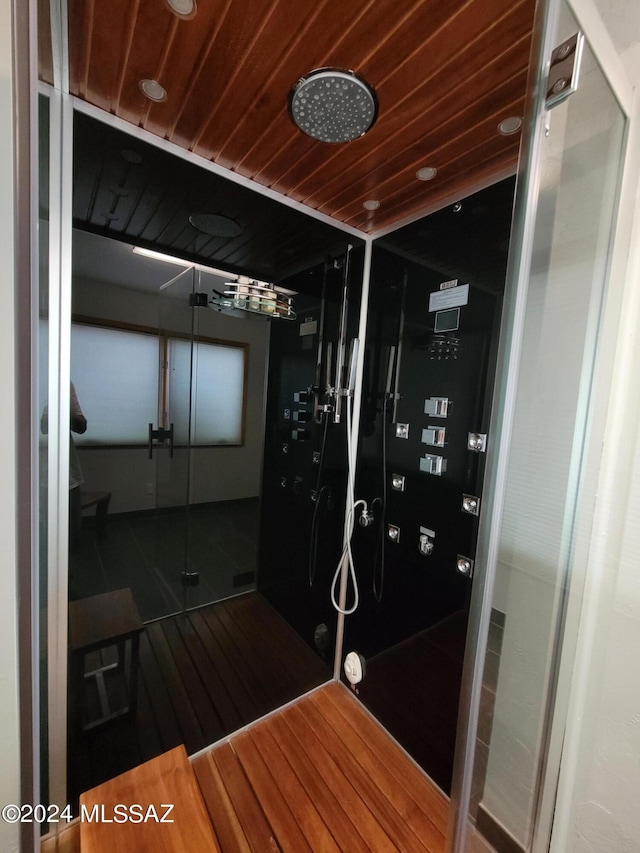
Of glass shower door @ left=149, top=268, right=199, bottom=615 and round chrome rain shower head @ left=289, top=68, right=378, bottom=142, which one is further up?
round chrome rain shower head @ left=289, top=68, right=378, bottom=142

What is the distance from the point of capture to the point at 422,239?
58.1 inches

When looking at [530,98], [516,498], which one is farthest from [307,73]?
[516,498]

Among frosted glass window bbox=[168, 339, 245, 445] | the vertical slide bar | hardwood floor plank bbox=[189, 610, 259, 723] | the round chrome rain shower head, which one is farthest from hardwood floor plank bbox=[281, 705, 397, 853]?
the round chrome rain shower head

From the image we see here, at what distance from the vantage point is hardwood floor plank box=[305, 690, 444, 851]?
1245 millimetres

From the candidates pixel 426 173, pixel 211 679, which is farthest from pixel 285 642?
pixel 426 173

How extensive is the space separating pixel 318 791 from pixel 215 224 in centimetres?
244

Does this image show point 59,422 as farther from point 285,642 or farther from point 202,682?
point 285,642

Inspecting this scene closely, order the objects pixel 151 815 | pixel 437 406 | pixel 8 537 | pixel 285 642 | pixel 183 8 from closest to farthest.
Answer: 1. pixel 8 537
2. pixel 183 8
3. pixel 151 815
4. pixel 437 406
5. pixel 285 642

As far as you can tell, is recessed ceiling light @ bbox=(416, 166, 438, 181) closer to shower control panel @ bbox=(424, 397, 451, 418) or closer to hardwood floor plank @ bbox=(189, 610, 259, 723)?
shower control panel @ bbox=(424, 397, 451, 418)

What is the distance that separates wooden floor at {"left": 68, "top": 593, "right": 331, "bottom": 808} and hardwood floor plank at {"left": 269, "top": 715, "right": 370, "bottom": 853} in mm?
162

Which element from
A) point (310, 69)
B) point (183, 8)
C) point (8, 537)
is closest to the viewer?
point (8, 537)

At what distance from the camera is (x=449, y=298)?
136 cm

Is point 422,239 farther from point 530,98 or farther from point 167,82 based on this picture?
point 167,82

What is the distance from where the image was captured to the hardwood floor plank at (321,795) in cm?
122
